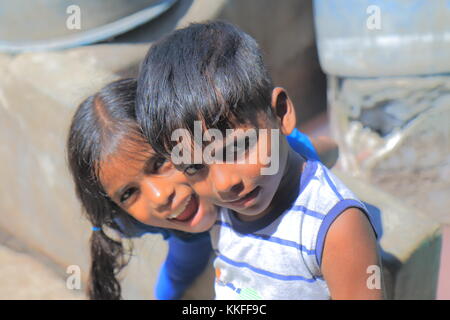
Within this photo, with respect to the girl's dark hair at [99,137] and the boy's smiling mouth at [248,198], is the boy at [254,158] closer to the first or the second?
the boy's smiling mouth at [248,198]

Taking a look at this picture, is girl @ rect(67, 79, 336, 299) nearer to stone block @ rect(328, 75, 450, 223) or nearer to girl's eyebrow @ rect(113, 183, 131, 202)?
girl's eyebrow @ rect(113, 183, 131, 202)

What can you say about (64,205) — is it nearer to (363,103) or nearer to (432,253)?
(432,253)

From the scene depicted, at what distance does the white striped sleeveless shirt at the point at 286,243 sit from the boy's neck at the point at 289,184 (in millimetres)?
11

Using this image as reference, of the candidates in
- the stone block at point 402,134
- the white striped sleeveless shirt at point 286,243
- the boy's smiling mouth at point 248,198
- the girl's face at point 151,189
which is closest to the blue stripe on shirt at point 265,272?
the white striped sleeveless shirt at point 286,243

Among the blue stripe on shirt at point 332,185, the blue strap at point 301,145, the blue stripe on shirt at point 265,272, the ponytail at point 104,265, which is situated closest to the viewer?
the blue stripe on shirt at point 332,185

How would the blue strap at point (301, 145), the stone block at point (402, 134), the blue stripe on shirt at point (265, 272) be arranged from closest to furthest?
the blue stripe on shirt at point (265, 272) → the blue strap at point (301, 145) → the stone block at point (402, 134)

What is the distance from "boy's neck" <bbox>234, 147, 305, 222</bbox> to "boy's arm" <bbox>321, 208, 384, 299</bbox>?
13cm

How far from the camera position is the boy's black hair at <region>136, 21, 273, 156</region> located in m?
1.40

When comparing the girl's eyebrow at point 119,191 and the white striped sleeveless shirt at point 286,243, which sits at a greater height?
the girl's eyebrow at point 119,191

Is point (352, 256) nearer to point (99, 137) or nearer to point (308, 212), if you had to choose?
point (308, 212)

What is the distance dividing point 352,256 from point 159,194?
0.43 meters

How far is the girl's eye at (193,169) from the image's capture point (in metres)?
1.46

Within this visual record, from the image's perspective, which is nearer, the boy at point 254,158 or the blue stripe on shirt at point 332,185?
the boy at point 254,158
